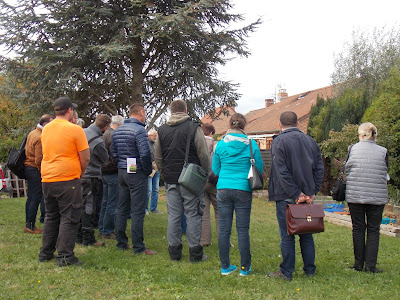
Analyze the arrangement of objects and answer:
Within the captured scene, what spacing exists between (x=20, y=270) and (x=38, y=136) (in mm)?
2576

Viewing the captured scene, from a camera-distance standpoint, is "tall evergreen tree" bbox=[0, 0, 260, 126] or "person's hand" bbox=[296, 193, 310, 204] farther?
"tall evergreen tree" bbox=[0, 0, 260, 126]

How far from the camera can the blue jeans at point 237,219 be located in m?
4.65

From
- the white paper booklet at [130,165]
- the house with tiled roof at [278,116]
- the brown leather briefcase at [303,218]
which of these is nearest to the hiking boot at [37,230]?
the white paper booklet at [130,165]

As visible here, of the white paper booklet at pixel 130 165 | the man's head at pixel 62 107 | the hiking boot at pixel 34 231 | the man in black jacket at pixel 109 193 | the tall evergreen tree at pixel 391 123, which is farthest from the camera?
the tall evergreen tree at pixel 391 123

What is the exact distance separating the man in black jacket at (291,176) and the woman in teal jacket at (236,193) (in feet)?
0.99

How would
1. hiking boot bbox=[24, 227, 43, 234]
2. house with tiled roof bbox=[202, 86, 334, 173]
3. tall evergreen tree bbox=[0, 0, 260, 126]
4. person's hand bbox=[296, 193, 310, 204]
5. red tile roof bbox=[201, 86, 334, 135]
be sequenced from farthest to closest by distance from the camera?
1. red tile roof bbox=[201, 86, 334, 135]
2. house with tiled roof bbox=[202, 86, 334, 173]
3. tall evergreen tree bbox=[0, 0, 260, 126]
4. hiking boot bbox=[24, 227, 43, 234]
5. person's hand bbox=[296, 193, 310, 204]

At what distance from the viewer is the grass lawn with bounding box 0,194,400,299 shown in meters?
3.96

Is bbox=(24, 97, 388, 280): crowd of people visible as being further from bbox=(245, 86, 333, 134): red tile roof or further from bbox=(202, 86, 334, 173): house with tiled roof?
bbox=(245, 86, 333, 134): red tile roof

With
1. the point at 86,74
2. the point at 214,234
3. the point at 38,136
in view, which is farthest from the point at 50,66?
the point at 214,234

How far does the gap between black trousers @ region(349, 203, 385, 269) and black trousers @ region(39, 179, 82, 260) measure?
136 inches

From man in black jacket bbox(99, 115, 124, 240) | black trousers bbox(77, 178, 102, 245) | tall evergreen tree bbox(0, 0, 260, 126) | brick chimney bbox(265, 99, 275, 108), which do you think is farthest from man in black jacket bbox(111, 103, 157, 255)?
brick chimney bbox(265, 99, 275, 108)

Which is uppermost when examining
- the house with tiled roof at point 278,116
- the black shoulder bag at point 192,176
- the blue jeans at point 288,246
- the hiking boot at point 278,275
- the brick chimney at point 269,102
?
the brick chimney at point 269,102

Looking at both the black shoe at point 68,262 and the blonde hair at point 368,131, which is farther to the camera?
the blonde hair at point 368,131

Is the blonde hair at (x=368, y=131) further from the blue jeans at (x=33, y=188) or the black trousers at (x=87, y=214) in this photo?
the blue jeans at (x=33, y=188)
